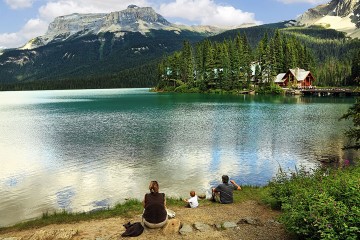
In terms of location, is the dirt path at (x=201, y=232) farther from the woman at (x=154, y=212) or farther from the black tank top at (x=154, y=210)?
the black tank top at (x=154, y=210)

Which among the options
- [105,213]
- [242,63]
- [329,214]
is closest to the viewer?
[329,214]

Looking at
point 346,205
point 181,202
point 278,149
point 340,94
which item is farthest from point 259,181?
point 340,94

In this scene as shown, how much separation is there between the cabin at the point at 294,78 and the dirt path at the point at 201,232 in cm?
12121

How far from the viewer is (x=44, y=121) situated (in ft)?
210

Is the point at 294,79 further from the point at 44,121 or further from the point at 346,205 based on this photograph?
the point at 346,205

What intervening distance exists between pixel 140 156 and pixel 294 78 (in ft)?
368

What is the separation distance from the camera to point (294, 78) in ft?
434

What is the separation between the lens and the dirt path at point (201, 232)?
42.4ft

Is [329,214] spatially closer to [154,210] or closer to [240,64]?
[154,210]

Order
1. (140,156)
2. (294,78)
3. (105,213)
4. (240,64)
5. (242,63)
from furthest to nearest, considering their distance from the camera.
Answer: (242,63) < (240,64) < (294,78) < (140,156) < (105,213)

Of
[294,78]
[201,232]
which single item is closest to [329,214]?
[201,232]

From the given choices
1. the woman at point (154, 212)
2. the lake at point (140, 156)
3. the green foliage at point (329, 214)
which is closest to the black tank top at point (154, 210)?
the woman at point (154, 212)

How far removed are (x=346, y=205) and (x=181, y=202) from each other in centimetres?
1044

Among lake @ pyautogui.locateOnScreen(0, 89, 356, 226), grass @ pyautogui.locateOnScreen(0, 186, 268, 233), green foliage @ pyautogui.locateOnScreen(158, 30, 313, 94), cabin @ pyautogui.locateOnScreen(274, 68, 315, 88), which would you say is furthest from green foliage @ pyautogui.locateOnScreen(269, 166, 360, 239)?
cabin @ pyautogui.locateOnScreen(274, 68, 315, 88)
